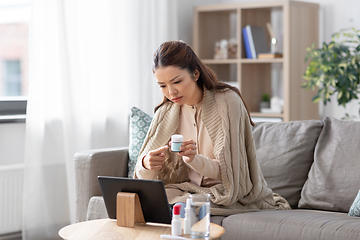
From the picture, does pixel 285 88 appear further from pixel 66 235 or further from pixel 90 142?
pixel 66 235

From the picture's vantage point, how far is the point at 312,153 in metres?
2.47

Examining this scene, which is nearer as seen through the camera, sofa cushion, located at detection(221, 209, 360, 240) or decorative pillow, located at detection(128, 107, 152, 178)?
sofa cushion, located at detection(221, 209, 360, 240)

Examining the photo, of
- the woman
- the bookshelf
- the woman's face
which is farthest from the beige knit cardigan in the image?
the bookshelf

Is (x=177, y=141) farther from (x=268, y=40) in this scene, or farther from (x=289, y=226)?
(x=268, y=40)

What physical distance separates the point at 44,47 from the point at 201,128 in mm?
1332

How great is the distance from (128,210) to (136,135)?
1063 millimetres

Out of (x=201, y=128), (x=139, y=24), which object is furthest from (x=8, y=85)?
(x=201, y=128)

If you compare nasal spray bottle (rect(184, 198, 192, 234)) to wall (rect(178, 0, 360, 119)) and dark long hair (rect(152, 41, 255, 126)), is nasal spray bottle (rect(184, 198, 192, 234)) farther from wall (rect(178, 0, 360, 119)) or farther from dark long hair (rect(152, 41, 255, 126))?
wall (rect(178, 0, 360, 119))

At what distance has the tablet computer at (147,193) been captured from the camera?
1.54 m

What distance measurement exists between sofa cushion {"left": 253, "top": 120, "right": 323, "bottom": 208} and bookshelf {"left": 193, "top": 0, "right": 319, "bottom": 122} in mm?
1182

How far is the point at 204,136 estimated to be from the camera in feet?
6.97

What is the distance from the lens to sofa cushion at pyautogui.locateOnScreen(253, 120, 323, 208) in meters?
2.45

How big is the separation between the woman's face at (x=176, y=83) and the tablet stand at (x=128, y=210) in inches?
21.2

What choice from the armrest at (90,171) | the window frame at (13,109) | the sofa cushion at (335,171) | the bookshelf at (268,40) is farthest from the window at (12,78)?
the sofa cushion at (335,171)
